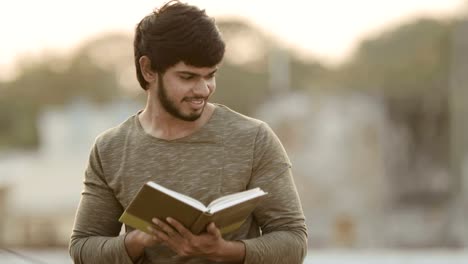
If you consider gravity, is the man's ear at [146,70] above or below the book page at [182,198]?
above

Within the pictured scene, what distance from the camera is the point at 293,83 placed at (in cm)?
4431

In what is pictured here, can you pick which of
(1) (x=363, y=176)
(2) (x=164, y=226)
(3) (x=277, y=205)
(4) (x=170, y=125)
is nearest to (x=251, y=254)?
(3) (x=277, y=205)

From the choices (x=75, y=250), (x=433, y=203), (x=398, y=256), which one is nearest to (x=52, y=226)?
(x=433, y=203)

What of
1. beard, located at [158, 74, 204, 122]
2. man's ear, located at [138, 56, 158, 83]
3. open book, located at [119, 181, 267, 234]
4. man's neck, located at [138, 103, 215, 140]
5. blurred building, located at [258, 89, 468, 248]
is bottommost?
blurred building, located at [258, 89, 468, 248]

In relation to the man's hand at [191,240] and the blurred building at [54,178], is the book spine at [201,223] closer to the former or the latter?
the man's hand at [191,240]

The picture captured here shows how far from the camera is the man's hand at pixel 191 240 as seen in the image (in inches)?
102

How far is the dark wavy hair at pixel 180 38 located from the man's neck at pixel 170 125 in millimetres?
113

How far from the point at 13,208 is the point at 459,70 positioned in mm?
12483

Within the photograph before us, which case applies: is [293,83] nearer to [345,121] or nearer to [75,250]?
[345,121]

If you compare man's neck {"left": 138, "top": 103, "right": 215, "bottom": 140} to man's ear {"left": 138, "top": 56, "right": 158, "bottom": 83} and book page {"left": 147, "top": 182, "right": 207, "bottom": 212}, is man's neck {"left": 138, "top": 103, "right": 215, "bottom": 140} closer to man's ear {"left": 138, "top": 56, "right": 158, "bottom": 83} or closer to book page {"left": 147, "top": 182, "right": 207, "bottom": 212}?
man's ear {"left": 138, "top": 56, "right": 158, "bottom": 83}

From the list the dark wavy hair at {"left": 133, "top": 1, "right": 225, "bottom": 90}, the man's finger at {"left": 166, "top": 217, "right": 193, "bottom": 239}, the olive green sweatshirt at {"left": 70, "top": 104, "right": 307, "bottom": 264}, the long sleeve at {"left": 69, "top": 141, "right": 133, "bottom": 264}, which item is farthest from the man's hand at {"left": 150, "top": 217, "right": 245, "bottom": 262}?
the dark wavy hair at {"left": 133, "top": 1, "right": 225, "bottom": 90}

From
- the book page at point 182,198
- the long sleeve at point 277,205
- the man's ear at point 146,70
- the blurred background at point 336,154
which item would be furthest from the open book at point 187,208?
the blurred background at point 336,154

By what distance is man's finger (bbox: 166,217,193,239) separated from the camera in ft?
8.50

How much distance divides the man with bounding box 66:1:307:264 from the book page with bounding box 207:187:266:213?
0.14m
